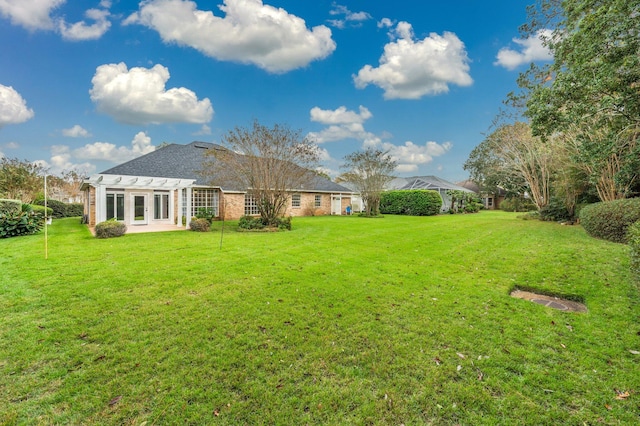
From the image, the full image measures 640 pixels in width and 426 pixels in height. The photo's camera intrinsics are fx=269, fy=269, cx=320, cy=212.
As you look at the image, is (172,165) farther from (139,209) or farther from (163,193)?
(139,209)

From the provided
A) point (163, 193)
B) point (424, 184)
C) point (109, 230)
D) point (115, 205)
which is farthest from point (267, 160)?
point (424, 184)

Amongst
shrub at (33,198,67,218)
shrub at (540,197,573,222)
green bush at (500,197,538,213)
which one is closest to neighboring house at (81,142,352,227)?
shrub at (33,198,67,218)

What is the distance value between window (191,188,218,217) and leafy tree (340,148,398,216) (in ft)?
38.6

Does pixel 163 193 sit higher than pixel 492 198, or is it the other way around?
pixel 492 198

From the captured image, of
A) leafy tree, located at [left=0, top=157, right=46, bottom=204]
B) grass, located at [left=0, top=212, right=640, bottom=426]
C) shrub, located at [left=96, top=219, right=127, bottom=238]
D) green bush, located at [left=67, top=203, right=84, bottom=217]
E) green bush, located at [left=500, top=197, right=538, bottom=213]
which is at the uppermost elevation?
leafy tree, located at [left=0, top=157, right=46, bottom=204]

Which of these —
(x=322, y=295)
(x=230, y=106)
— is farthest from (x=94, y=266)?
(x=230, y=106)

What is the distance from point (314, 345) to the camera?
10.9 ft

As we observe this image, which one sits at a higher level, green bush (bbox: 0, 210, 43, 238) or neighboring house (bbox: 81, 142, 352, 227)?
neighboring house (bbox: 81, 142, 352, 227)

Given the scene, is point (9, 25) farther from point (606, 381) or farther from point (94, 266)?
point (606, 381)

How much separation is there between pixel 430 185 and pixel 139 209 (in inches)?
1121

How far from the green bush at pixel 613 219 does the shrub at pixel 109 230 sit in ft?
62.2

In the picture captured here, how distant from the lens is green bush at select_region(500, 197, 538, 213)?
3177 cm

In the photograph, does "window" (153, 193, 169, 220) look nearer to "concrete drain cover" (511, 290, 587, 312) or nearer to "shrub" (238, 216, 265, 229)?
"shrub" (238, 216, 265, 229)

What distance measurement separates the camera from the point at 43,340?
333 cm
